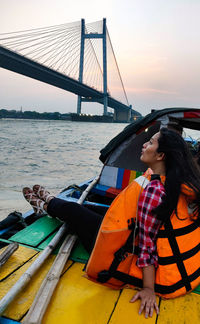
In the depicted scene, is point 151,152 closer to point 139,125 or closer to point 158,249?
point 158,249

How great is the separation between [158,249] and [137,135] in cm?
191

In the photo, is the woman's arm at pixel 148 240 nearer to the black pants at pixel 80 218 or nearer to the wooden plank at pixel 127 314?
the wooden plank at pixel 127 314

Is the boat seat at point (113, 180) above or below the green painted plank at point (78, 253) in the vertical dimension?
above

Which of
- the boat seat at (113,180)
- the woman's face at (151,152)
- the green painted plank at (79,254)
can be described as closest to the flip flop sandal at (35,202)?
the green painted plank at (79,254)

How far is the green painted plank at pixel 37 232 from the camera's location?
1.79 metres

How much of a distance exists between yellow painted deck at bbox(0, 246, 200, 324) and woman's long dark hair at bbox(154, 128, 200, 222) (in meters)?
0.42

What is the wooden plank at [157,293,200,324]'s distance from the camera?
1.11m

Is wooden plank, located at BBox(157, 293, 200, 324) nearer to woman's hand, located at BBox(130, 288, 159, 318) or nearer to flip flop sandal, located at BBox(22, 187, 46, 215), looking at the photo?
woman's hand, located at BBox(130, 288, 159, 318)

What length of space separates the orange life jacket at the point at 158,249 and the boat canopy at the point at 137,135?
1.60 metres

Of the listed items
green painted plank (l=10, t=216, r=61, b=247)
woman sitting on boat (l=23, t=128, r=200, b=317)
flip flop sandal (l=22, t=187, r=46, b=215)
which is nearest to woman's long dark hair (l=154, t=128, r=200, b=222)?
woman sitting on boat (l=23, t=128, r=200, b=317)

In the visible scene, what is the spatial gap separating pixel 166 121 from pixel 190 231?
1.74 metres

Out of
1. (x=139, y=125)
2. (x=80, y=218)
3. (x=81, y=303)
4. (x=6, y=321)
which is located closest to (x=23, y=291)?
(x=6, y=321)

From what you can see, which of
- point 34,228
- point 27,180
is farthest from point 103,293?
point 27,180

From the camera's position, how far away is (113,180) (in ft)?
9.99
